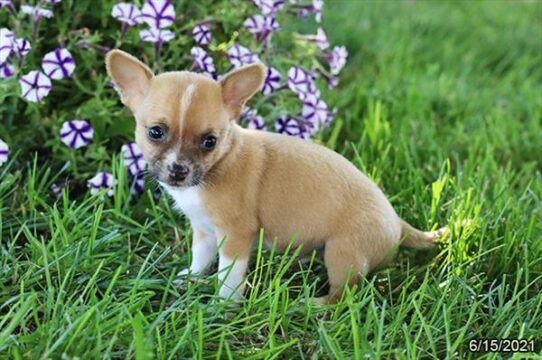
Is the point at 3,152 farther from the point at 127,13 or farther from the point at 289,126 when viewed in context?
the point at 289,126

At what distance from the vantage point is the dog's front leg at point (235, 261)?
3289mm

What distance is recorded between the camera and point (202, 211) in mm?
3312

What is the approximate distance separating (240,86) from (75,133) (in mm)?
1024

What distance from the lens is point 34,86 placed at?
147 inches

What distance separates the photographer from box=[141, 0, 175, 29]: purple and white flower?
389cm

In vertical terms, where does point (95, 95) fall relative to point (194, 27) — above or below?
below

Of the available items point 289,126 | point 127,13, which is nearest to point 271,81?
point 289,126

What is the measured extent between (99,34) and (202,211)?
136 centimetres

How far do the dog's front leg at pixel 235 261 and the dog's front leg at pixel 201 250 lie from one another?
0.71ft

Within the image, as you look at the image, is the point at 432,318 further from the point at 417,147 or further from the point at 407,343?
the point at 417,147

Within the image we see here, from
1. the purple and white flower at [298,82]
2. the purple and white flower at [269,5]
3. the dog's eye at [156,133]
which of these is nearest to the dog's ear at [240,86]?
the dog's eye at [156,133]

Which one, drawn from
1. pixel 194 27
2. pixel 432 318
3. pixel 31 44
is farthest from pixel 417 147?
pixel 31 44

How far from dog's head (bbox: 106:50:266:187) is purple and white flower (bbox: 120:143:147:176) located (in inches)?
25.1

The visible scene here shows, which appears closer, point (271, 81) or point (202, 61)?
point (202, 61)
